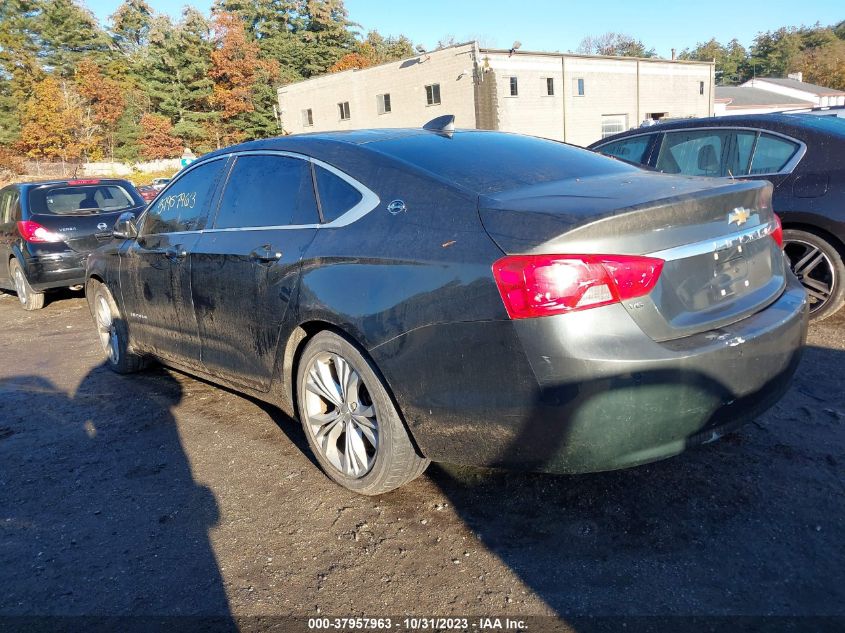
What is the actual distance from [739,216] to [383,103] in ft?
132

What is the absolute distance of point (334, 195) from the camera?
3.23 m

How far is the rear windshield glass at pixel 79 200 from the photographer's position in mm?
8734

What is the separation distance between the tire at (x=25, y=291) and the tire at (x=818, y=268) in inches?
343

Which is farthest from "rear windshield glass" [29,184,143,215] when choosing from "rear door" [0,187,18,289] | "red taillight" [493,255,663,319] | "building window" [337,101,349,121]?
"building window" [337,101,349,121]

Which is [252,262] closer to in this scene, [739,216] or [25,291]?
[739,216]

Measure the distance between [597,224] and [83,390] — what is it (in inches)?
173

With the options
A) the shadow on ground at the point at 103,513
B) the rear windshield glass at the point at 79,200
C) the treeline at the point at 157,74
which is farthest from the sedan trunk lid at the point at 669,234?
the treeline at the point at 157,74

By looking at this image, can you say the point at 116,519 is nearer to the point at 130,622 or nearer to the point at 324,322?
the point at 130,622

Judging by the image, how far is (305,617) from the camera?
7.78ft

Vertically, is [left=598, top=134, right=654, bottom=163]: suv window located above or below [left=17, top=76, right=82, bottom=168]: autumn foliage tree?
below

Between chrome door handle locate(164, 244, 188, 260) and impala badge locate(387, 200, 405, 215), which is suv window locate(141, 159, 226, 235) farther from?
impala badge locate(387, 200, 405, 215)

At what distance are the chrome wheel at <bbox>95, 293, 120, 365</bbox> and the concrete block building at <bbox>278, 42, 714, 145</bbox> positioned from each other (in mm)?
29747

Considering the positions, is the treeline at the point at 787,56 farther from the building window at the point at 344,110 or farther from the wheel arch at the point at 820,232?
the wheel arch at the point at 820,232

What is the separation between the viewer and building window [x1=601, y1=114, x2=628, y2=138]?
4297cm
